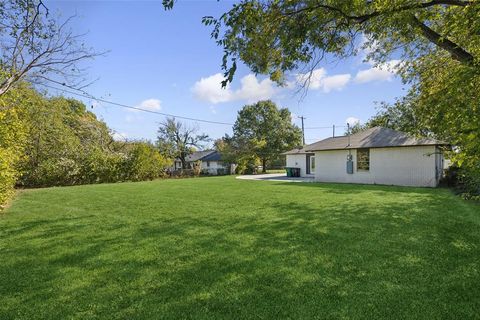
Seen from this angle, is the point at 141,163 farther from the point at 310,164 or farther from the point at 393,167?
the point at 393,167

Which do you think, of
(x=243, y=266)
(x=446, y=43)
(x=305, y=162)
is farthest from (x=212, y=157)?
(x=243, y=266)

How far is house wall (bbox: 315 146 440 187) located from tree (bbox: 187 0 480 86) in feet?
33.6

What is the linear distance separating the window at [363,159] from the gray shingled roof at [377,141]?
0.49 meters

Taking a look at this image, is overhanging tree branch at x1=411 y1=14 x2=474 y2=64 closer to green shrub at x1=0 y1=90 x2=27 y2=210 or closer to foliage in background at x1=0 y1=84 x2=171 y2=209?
green shrub at x1=0 y1=90 x2=27 y2=210

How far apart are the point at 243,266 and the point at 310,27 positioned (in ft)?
12.9

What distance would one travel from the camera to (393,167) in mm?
15922

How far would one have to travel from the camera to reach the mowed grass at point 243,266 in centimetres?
282

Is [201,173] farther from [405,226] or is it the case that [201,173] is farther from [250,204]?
[405,226]

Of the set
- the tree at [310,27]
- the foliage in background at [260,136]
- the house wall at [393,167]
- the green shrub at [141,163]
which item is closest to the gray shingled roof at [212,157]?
the foliage in background at [260,136]

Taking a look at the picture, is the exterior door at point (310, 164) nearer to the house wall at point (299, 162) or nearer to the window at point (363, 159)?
the house wall at point (299, 162)

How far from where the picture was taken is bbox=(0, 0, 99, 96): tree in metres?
5.95

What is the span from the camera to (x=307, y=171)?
24.8m

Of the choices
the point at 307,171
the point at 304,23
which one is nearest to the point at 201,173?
the point at 307,171

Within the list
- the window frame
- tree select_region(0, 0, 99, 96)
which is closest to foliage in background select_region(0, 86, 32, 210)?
tree select_region(0, 0, 99, 96)
